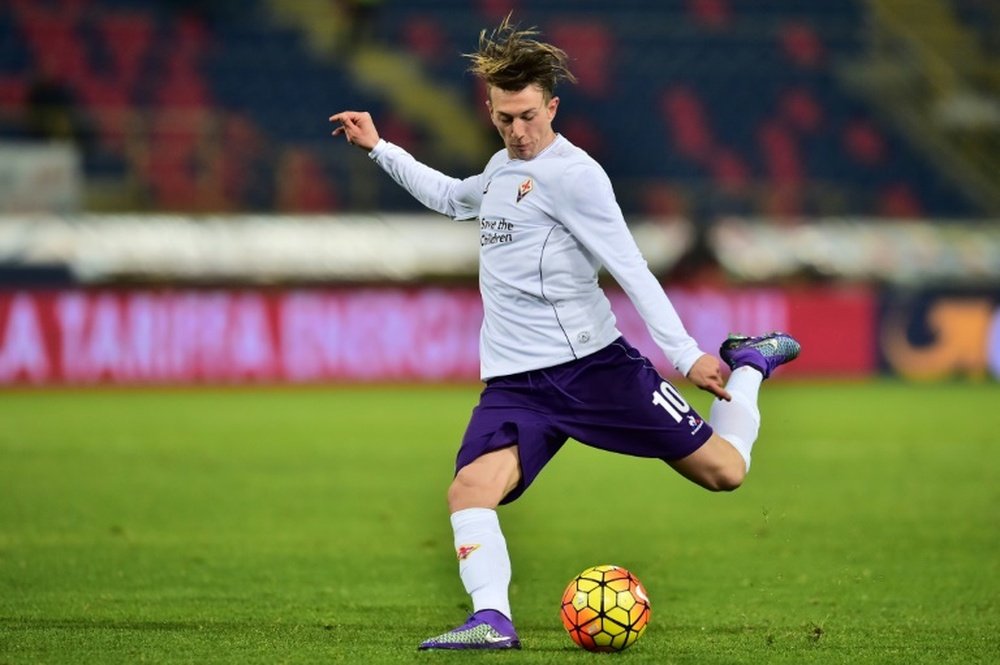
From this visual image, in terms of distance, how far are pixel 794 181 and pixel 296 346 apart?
35.1ft

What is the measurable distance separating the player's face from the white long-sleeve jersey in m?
0.07

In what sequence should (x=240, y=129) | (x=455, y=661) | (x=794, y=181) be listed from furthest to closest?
(x=794, y=181) < (x=240, y=129) < (x=455, y=661)

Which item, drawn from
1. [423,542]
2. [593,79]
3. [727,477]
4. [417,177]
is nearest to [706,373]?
[727,477]

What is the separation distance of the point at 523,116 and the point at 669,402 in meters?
1.14

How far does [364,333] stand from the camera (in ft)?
70.4

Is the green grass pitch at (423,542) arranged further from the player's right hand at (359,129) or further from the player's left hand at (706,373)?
the player's right hand at (359,129)

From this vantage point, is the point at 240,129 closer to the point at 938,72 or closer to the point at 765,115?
the point at 765,115

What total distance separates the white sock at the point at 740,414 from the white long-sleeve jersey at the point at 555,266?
70 cm

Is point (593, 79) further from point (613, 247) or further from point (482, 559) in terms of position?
point (482, 559)

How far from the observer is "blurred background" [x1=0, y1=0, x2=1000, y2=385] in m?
21.1


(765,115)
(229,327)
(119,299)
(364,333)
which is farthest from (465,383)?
(765,115)

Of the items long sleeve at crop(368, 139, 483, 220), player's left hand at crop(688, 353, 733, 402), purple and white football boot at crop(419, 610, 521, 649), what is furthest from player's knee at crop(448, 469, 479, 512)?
long sleeve at crop(368, 139, 483, 220)

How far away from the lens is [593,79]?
29.0 metres

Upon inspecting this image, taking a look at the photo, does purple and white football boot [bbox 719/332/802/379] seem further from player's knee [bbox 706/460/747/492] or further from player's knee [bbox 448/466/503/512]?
player's knee [bbox 448/466/503/512]
